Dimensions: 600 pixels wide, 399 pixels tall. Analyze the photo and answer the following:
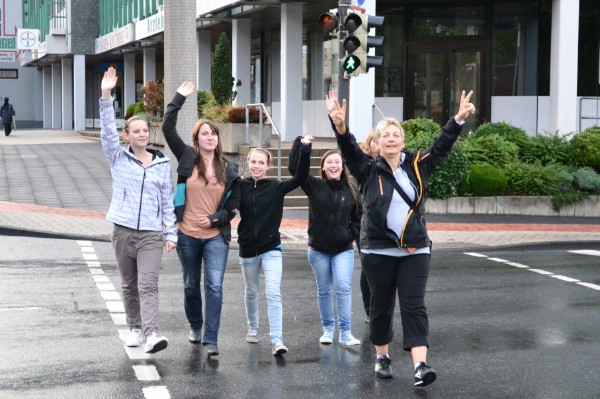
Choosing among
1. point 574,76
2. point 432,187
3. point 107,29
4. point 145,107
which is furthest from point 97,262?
point 107,29

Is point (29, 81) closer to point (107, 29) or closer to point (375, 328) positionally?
point (107, 29)

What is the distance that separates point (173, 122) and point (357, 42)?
8671 millimetres

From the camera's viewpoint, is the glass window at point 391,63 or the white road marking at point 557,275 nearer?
the white road marking at point 557,275

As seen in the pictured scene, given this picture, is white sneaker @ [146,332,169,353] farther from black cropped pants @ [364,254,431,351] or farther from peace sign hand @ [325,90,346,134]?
peace sign hand @ [325,90,346,134]

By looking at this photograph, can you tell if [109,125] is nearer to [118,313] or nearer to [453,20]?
[118,313]

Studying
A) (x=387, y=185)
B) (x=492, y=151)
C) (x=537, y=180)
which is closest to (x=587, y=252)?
(x=537, y=180)

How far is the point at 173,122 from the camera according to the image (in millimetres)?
9422

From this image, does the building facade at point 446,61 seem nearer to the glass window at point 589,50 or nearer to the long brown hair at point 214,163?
the glass window at point 589,50

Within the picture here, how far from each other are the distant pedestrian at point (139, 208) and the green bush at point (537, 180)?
49.7ft

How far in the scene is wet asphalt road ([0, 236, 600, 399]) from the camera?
7.98m

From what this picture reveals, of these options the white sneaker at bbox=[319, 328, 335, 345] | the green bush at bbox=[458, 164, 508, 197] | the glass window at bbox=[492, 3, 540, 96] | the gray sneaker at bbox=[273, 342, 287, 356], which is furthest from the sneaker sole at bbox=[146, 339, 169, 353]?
the glass window at bbox=[492, 3, 540, 96]

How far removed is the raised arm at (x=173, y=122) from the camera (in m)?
9.29

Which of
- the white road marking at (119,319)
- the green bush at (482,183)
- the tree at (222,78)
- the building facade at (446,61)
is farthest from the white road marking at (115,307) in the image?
the tree at (222,78)

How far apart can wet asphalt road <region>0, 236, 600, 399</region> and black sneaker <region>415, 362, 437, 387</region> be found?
0.08 meters
